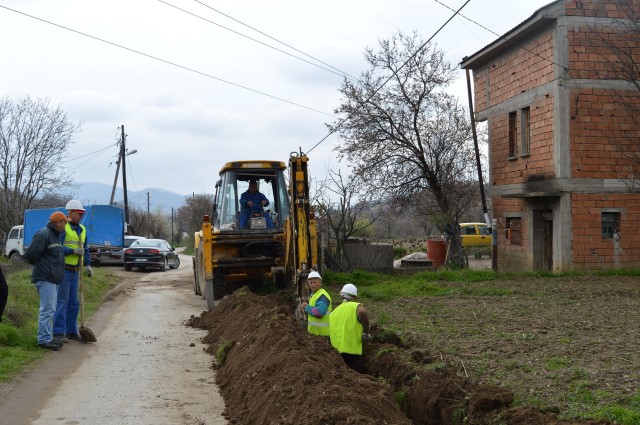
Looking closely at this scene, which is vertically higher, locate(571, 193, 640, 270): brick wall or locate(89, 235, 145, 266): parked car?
locate(571, 193, 640, 270): brick wall

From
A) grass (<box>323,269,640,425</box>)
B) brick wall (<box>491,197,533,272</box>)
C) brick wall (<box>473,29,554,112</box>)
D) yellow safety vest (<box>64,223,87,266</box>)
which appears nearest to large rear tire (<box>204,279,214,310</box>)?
grass (<box>323,269,640,425</box>)

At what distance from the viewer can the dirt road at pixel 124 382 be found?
7.26 metres

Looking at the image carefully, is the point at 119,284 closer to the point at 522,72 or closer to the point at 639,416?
the point at 522,72

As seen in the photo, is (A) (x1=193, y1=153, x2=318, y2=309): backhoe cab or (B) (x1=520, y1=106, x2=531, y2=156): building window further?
(B) (x1=520, y1=106, x2=531, y2=156): building window

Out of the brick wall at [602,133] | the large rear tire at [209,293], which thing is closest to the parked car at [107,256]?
the large rear tire at [209,293]

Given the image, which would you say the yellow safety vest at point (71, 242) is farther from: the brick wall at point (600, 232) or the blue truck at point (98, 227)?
the blue truck at point (98, 227)

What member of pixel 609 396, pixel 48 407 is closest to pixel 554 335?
pixel 609 396

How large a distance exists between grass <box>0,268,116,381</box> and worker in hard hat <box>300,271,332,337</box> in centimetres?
365

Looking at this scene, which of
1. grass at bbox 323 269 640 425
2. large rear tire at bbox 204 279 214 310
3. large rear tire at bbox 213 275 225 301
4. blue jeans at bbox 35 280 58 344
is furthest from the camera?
large rear tire at bbox 213 275 225 301

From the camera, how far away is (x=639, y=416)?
235 inches

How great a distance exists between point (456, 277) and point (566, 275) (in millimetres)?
2861

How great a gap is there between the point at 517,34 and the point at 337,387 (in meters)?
18.0

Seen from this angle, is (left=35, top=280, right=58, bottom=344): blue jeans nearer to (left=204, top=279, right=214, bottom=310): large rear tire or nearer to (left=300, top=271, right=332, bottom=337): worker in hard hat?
(left=300, top=271, right=332, bottom=337): worker in hard hat

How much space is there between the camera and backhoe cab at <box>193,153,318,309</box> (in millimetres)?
14490
